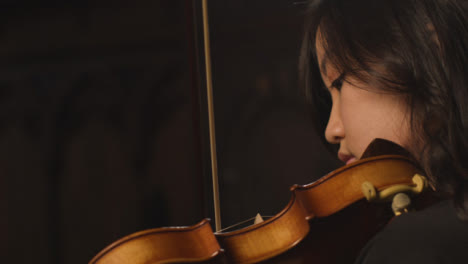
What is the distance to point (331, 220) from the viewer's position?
476 millimetres

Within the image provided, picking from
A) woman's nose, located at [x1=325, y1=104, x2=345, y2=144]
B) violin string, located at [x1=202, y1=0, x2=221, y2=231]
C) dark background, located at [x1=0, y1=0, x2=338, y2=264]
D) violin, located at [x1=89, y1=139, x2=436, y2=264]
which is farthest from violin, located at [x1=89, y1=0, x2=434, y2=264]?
dark background, located at [x1=0, y1=0, x2=338, y2=264]

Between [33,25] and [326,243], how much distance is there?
187 cm

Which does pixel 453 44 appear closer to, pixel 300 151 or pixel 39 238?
pixel 300 151

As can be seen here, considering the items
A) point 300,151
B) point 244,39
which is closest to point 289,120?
point 300,151

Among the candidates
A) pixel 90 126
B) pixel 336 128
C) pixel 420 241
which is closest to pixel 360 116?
pixel 336 128

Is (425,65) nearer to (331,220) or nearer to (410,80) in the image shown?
(410,80)

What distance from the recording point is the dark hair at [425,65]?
0.53m

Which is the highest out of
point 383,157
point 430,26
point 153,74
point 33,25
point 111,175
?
point 33,25

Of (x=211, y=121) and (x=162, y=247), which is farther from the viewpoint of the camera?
(x=211, y=121)

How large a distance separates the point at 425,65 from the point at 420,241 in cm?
22

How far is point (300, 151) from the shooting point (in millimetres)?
1559

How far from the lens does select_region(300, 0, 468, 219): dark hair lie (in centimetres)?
53

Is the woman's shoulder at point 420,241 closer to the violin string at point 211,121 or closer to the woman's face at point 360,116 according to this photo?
the woman's face at point 360,116

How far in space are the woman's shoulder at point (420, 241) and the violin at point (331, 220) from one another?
4 cm
